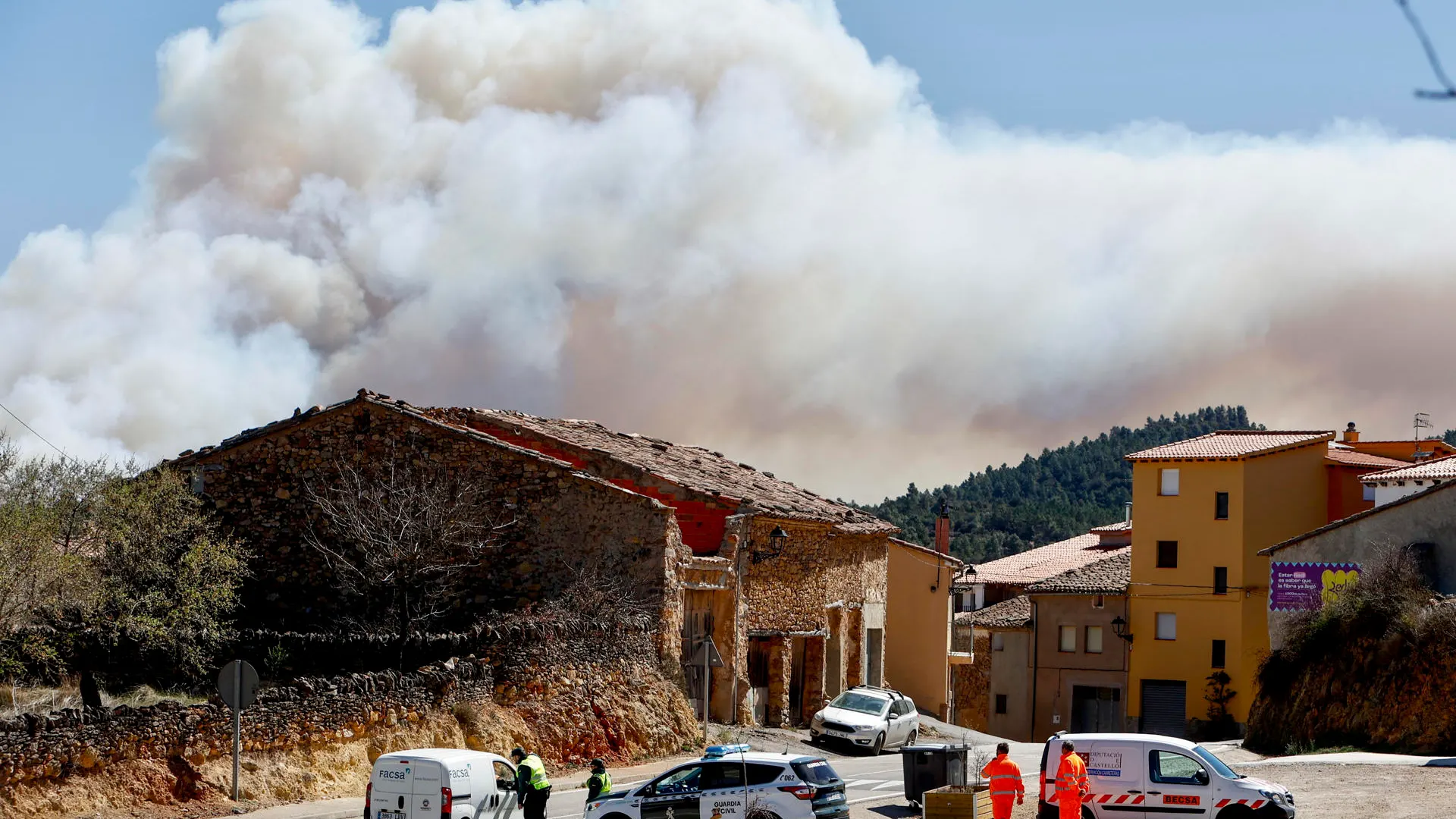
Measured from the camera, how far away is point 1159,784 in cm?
1978

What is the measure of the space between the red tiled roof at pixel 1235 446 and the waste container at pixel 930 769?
39002mm

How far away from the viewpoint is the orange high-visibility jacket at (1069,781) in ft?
59.9

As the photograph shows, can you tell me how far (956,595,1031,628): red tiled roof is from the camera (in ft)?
204

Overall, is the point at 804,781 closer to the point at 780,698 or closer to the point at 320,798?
the point at 320,798

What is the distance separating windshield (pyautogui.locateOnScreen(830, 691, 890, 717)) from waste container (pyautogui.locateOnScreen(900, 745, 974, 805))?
36.0 feet

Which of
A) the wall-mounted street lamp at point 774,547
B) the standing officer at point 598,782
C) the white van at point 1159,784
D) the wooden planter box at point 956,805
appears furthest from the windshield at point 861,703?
the standing officer at point 598,782

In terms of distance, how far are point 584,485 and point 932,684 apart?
2143 cm

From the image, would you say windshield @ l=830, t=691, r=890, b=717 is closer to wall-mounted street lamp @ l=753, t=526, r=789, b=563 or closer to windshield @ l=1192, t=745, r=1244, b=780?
wall-mounted street lamp @ l=753, t=526, r=789, b=563

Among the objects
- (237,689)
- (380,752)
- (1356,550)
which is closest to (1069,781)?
(380,752)

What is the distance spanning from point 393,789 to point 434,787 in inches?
23.8

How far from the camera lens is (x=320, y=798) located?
22812 millimetres

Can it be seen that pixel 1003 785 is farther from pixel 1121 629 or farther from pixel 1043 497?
pixel 1043 497

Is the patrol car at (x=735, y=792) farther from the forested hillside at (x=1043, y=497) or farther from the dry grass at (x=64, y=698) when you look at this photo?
the forested hillside at (x=1043, y=497)

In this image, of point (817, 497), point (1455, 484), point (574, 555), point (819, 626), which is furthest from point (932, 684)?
point (574, 555)
